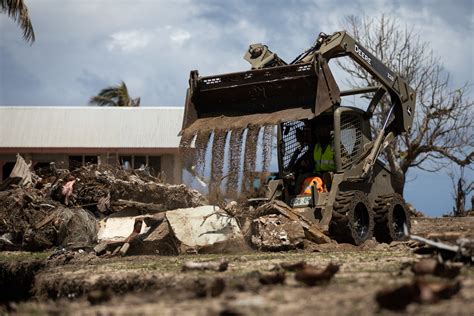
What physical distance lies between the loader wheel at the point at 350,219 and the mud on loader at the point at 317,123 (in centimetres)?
2

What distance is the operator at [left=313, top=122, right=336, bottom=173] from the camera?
46.3ft

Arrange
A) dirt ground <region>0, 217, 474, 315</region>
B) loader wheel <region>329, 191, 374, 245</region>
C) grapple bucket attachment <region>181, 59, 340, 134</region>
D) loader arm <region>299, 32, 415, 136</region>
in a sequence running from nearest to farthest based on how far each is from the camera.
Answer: dirt ground <region>0, 217, 474, 315</region> → loader wheel <region>329, 191, 374, 245</region> → grapple bucket attachment <region>181, 59, 340, 134</region> → loader arm <region>299, 32, 415, 136</region>

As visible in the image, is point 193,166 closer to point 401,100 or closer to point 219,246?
point 219,246

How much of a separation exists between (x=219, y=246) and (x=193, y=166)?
5.90 feet

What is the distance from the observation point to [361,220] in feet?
45.8

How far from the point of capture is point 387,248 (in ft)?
40.4

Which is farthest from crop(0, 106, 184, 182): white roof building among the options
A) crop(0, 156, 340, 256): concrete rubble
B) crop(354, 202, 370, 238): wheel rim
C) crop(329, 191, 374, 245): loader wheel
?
crop(329, 191, 374, 245): loader wheel

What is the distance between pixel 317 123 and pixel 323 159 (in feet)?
2.56

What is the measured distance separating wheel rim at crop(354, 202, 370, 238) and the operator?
89 centimetres

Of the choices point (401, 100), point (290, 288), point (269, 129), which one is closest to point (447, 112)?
point (401, 100)

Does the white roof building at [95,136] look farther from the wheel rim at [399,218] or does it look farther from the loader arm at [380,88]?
the wheel rim at [399,218]

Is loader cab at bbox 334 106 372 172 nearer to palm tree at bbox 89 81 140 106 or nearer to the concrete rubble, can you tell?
the concrete rubble

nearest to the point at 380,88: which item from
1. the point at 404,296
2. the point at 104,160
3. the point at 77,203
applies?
the point at 77,203

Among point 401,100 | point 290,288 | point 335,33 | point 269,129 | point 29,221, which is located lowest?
point 290,288
